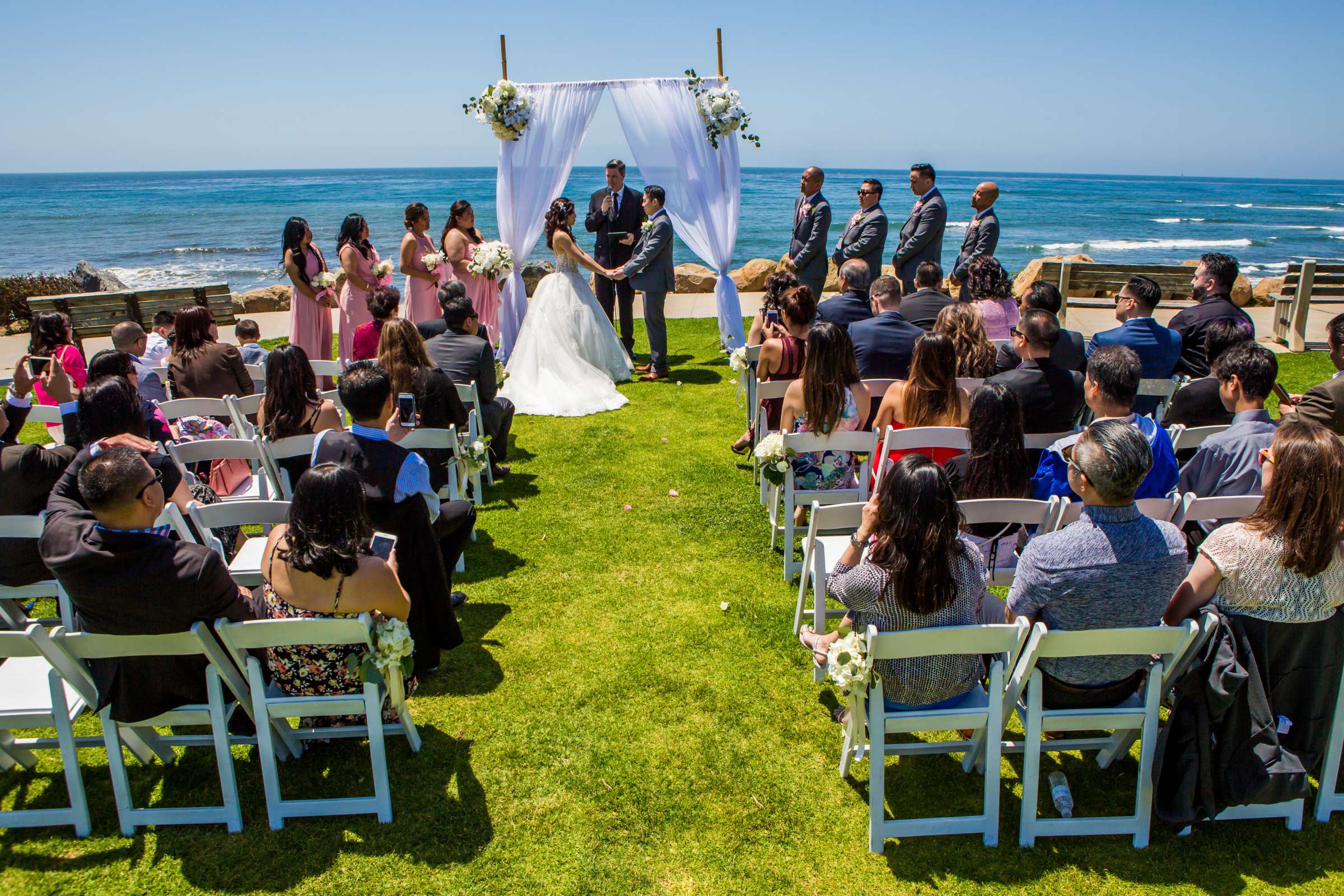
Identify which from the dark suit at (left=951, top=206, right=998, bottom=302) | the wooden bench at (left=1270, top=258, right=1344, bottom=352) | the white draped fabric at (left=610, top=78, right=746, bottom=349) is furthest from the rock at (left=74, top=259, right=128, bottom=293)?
the wooden bench at (left=1270, top=258, right=1344, bottom=352)

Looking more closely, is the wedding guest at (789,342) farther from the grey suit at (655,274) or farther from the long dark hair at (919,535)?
the grey suit at (655,274)

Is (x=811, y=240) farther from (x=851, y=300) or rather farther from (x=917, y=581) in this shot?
(x=917, y=581)

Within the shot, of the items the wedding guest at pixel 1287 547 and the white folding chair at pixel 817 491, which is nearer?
the wedding guest at pixel 1287 547

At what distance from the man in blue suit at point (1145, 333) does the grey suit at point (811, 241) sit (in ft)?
13.1

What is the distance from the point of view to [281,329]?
12.5 metres

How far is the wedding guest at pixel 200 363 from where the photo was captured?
580cm

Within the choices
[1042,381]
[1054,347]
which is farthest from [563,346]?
[1042,381]

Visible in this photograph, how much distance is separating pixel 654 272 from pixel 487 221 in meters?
37.8

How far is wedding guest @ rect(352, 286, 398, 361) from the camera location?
614 cm

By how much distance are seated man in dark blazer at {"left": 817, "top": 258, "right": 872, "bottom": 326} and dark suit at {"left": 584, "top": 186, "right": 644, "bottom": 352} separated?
11.1 feet

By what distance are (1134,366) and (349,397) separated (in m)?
3.64

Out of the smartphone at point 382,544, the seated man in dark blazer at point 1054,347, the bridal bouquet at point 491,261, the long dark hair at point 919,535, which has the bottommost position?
the smartphone at point 382,544

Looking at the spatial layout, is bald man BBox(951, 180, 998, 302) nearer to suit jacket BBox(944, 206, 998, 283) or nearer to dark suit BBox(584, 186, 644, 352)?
suit jacket BBox(944, 206, 998, 283)

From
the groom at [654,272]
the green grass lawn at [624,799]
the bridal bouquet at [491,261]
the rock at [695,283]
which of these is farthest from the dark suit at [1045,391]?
the rock at [695,283]
